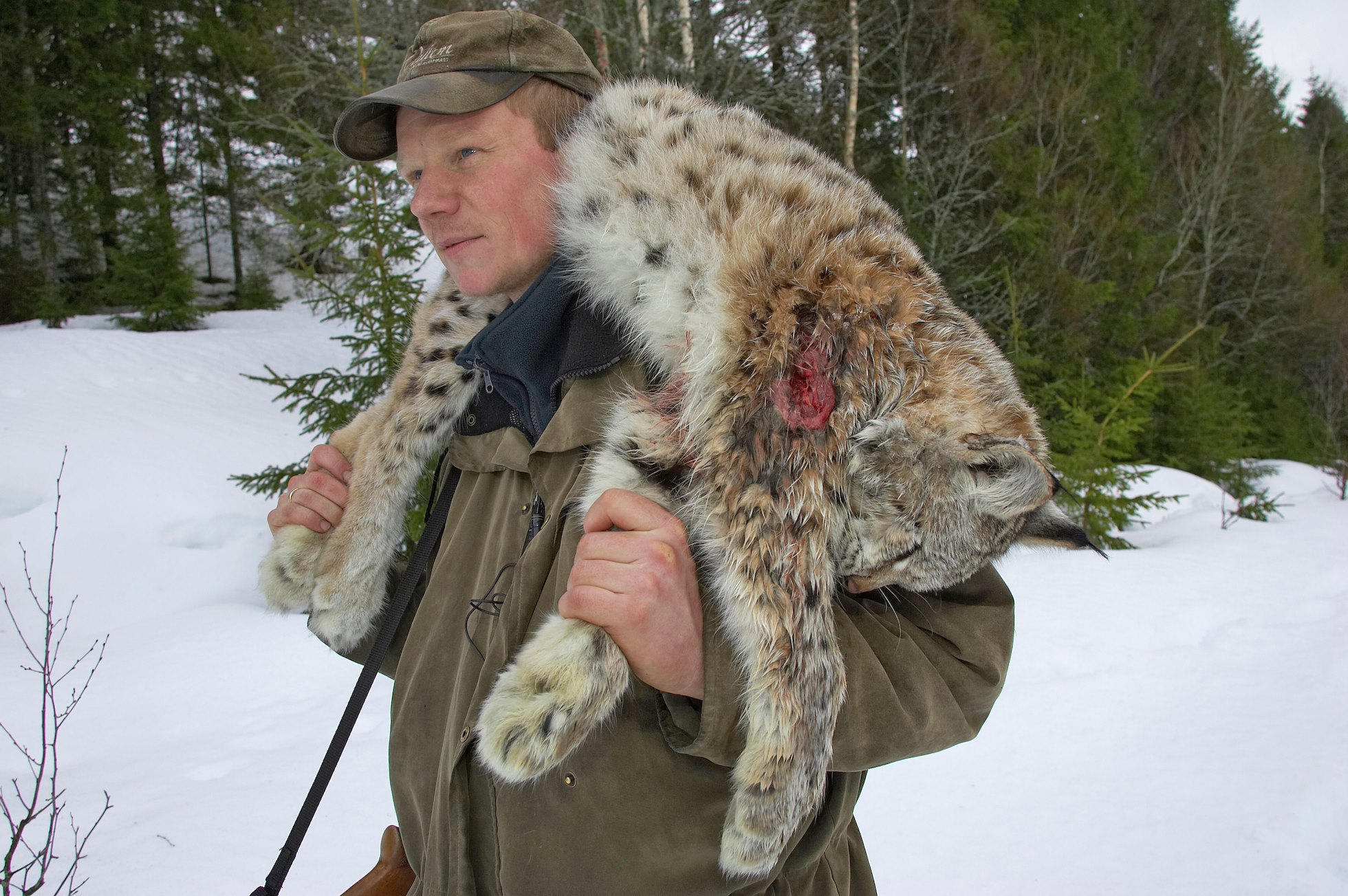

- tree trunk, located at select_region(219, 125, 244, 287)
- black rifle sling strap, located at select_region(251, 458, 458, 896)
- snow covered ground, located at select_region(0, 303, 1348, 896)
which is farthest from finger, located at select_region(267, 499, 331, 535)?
tree trunk, located at select_region(219, 125, 244, 287)

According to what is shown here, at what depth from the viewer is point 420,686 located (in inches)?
57.3

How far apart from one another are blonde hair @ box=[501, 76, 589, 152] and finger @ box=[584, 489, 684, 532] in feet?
2.43

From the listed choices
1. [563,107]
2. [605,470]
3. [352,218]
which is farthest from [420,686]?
[352,218]

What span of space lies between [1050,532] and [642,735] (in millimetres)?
649

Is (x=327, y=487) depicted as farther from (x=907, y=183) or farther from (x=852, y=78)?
(x=907, y=183)

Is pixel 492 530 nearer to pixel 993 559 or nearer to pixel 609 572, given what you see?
pixel 609 572

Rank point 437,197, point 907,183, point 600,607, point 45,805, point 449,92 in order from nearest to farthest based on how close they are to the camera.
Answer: point 600,607 < point 449,92 < point 437,197 < point 45,805 < point 907,183

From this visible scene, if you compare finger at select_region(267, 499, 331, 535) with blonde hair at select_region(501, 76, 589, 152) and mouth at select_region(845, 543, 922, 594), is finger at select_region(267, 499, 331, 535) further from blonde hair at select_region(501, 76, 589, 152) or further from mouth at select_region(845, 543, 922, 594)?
mouth at select_region(845, 543, 922, 594)

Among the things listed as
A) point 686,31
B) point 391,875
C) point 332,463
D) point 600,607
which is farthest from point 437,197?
point 686,31

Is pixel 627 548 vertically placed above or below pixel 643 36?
below

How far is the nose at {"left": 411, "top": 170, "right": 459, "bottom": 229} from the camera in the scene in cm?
144

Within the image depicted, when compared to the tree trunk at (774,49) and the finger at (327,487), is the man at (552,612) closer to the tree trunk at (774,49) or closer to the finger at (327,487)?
the finger at (327,487)

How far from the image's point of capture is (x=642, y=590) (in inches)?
38.5

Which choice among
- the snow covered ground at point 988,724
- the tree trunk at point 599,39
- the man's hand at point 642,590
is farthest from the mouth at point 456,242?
the tree trunk at point 599,39
